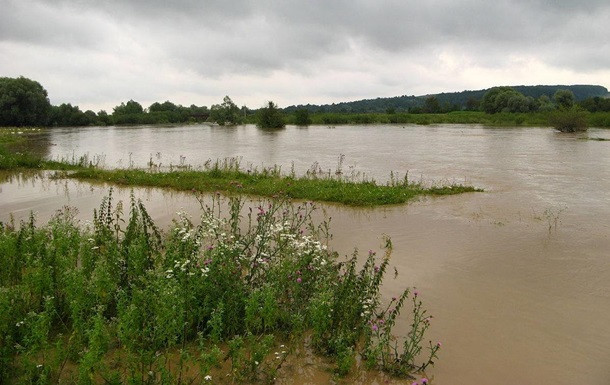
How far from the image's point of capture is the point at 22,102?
70.8 m

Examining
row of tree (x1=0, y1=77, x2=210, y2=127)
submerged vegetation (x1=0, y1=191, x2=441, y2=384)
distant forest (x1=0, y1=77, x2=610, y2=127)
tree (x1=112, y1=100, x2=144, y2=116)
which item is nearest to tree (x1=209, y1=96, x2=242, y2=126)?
distant forest (x1=0, y1=77, x2=610, y2=127)

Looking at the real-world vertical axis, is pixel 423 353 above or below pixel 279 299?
below

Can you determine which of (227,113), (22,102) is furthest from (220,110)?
(22,102)

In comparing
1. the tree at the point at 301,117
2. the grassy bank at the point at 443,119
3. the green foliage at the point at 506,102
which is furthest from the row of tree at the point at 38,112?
the green foliage at the point at 506,102

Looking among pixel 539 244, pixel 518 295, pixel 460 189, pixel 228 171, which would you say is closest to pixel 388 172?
pixel 460 189

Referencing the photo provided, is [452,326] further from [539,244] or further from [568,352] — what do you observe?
[539,244]

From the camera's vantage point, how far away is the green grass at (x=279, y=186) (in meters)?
14.4

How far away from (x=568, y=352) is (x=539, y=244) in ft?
16.1

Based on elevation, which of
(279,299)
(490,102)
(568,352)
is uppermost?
(490,102)

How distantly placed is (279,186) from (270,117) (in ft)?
175

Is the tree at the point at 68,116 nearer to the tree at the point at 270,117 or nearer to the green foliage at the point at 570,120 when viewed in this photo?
the tree at the point at 270,117

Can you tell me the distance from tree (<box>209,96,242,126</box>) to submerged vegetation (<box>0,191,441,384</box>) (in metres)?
89.8

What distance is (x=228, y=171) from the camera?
19.1m

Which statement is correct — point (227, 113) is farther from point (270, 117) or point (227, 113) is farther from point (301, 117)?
point (270, 117)
